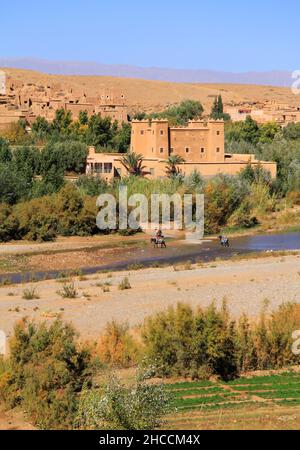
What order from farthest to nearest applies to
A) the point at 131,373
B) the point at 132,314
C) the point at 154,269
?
the point at 154,269
the point at 132,314
the point at 131,373

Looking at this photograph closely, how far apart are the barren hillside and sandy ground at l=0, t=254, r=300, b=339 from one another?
60058 mm

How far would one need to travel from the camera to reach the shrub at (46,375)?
11.5m

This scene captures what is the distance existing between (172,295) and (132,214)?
45.0 ft

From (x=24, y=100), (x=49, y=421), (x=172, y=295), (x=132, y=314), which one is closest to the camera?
(x=49, y=421)

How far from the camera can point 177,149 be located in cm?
4019

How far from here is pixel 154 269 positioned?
25.1 m

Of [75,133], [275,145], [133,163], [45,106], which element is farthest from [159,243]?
[45,106]

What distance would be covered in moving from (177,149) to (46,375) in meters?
28.7

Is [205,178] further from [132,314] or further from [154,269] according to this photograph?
[132,314]

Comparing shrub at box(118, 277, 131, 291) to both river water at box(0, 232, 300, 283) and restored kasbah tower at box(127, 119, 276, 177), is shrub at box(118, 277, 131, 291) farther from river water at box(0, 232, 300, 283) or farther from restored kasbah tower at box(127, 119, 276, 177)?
restored kasbah tower at box(127, 119, 276, 177)

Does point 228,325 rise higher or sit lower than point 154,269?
higher

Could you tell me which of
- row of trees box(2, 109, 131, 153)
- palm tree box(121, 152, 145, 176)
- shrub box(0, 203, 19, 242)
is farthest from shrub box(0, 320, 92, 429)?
row of trees box(2, 109, 131, 153)

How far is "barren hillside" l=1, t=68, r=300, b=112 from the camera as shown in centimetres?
9025

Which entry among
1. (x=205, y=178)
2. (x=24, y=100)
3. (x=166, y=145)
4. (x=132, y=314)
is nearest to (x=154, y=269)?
(x=132, y=314)
